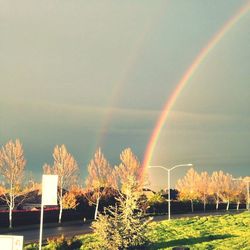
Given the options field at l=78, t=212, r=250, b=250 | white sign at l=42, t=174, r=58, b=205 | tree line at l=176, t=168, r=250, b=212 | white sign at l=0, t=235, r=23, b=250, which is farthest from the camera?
tree line at l=176, t=168, r=250, b=212

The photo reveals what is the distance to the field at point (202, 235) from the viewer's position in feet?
95.5

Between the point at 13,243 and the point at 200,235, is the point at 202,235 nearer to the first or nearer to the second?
the point at 200,235

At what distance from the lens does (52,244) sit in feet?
96.2

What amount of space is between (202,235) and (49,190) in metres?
23.0

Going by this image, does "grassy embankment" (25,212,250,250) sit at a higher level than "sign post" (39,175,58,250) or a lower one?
lower

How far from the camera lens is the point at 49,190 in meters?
14.0

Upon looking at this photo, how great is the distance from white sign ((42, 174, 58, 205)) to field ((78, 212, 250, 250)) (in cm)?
1298

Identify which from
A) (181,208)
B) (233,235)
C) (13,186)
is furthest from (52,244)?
(181,208)

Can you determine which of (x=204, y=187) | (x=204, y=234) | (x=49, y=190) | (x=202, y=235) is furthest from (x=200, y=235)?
(x=204, y=187)

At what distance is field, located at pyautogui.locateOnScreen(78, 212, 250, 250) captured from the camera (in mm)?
29094

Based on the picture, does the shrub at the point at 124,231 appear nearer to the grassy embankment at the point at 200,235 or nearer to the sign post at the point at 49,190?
the grassy embankment at the point at 200,235

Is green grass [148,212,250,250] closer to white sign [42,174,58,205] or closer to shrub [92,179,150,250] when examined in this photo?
shrub [92,179,150,250]

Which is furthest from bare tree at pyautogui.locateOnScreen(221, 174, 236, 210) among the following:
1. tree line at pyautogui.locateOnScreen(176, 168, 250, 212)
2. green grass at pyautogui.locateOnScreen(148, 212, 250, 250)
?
green grass at pyautogui.locateOnScreen(148, 212, 250, 250)

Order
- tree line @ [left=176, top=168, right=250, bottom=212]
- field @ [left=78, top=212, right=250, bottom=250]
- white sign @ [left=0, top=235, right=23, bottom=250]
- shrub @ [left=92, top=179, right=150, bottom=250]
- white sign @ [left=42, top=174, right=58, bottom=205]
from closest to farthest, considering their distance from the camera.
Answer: white sign @ [left=0, top=235, right=23, bottom=250], white sign @ [left=42, top=174, right=58, bottom=205], shrub @ [left=92, top=179, right=150, bottom=250], field @ [left=78, top=212, right=250, bottom=250], tree line @ [left=176, top=168, right=250, bottom=212]
